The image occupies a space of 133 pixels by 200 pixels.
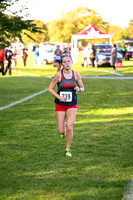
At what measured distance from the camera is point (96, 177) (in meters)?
6.11

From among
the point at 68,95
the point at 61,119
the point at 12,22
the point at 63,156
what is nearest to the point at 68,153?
the point at 63,156

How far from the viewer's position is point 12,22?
17.0 meters

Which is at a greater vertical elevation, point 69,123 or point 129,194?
point 69,123

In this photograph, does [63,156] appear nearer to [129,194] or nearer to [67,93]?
[67,93]

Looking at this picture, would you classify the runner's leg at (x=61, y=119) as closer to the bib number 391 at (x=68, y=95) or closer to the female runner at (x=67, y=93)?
the female runner at (x=67, y=93)

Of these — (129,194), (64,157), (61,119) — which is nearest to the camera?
(129,194)

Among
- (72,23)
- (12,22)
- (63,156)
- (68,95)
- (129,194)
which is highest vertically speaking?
(72,23)

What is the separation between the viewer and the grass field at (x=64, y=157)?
5512 millimetres

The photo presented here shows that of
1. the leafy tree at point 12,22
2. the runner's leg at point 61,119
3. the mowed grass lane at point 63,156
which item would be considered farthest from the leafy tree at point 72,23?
the runner's leg at point 61,119

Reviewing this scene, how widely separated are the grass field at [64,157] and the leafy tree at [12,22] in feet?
12.8

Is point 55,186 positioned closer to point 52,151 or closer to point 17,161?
point 17,161

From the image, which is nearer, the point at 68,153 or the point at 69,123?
the point at 68,153

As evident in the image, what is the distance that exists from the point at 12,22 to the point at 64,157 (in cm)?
1033

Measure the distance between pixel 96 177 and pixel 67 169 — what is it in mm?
606
